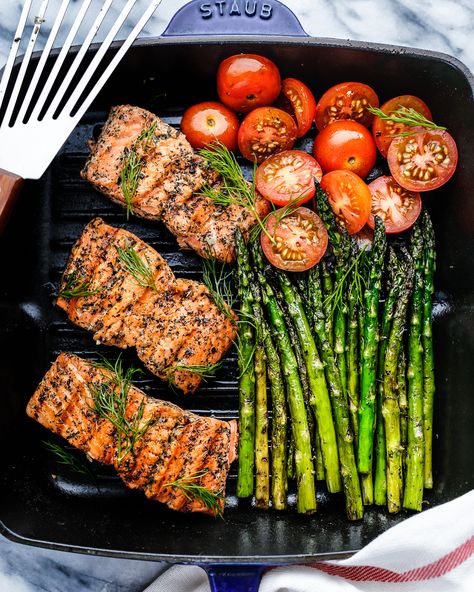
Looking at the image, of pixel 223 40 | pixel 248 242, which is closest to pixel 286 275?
pixel 248 242

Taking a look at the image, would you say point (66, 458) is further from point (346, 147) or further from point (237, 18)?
point (237, 18)

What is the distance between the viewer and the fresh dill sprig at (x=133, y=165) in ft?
14.3

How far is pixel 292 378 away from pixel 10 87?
2.60 m

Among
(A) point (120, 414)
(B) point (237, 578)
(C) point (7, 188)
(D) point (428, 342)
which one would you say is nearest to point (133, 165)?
(C) point (7, 188)

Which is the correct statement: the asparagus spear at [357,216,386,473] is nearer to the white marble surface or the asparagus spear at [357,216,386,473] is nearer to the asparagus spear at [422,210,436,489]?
the asparagus spear at [422,210,436,489]

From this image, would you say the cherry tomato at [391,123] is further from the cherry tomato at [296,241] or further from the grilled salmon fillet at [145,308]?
the grilled salmon fillet at [145,308]

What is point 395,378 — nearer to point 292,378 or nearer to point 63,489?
point 292,378

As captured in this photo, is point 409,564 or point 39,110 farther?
point 409,564

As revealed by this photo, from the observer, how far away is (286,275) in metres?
4.46

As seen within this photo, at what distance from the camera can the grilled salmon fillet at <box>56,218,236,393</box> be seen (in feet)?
Result: 14.2

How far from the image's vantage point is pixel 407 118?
14.4 ft

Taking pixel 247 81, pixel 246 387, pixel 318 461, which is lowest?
pixel 318 461

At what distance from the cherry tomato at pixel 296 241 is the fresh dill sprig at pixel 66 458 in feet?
6.28

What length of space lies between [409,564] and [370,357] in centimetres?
130
